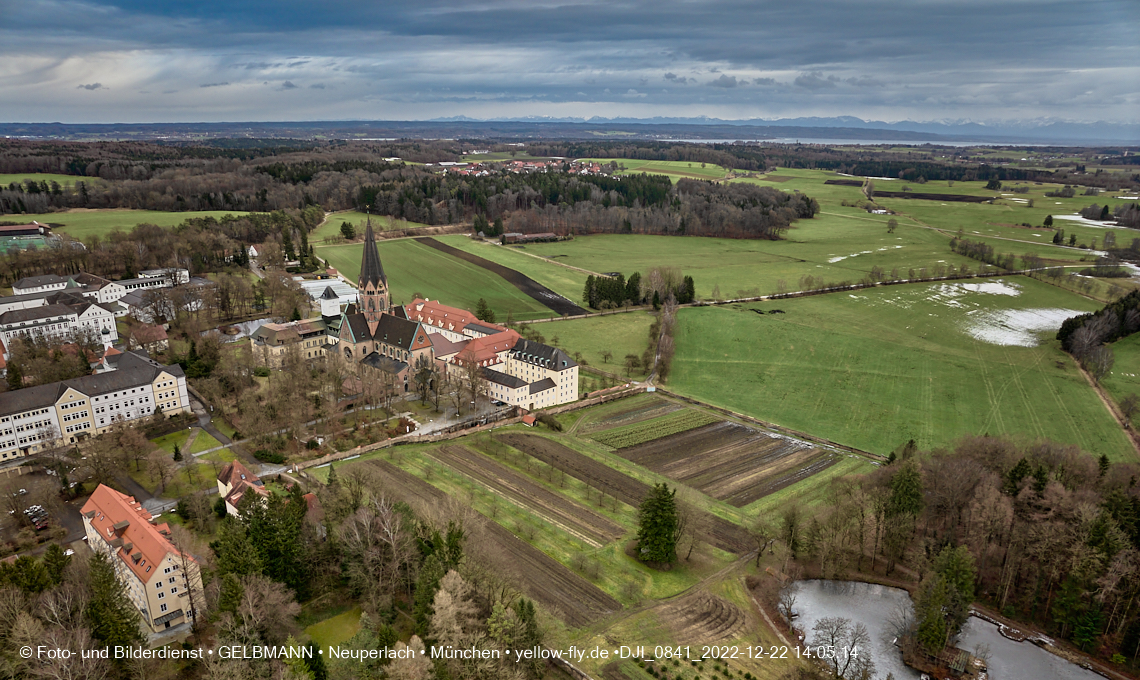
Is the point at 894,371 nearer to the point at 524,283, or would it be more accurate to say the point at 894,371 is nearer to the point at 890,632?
the point at 890,632

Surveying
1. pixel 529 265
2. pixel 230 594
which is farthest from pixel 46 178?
pixel 230 594

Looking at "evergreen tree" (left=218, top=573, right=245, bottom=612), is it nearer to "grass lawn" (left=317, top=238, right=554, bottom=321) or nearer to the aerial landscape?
the aerial landscape

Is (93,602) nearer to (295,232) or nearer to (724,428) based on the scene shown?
(724,428)

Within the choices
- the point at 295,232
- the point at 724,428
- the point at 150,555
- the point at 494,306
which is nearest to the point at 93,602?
the point at 150,555

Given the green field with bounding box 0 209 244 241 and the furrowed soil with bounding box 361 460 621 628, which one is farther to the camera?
the green field with bounding box 0 209 244 241

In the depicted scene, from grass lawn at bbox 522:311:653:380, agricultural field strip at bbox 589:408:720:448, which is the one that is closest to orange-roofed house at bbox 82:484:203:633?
agricultural field strip at bbox 589:408:720:448

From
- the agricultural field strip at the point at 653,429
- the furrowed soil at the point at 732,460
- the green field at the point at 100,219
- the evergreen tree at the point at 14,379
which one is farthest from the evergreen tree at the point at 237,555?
the green field at the point at 100,219

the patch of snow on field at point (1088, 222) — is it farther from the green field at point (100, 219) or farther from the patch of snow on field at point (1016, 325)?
the green field at point (100, 219)
